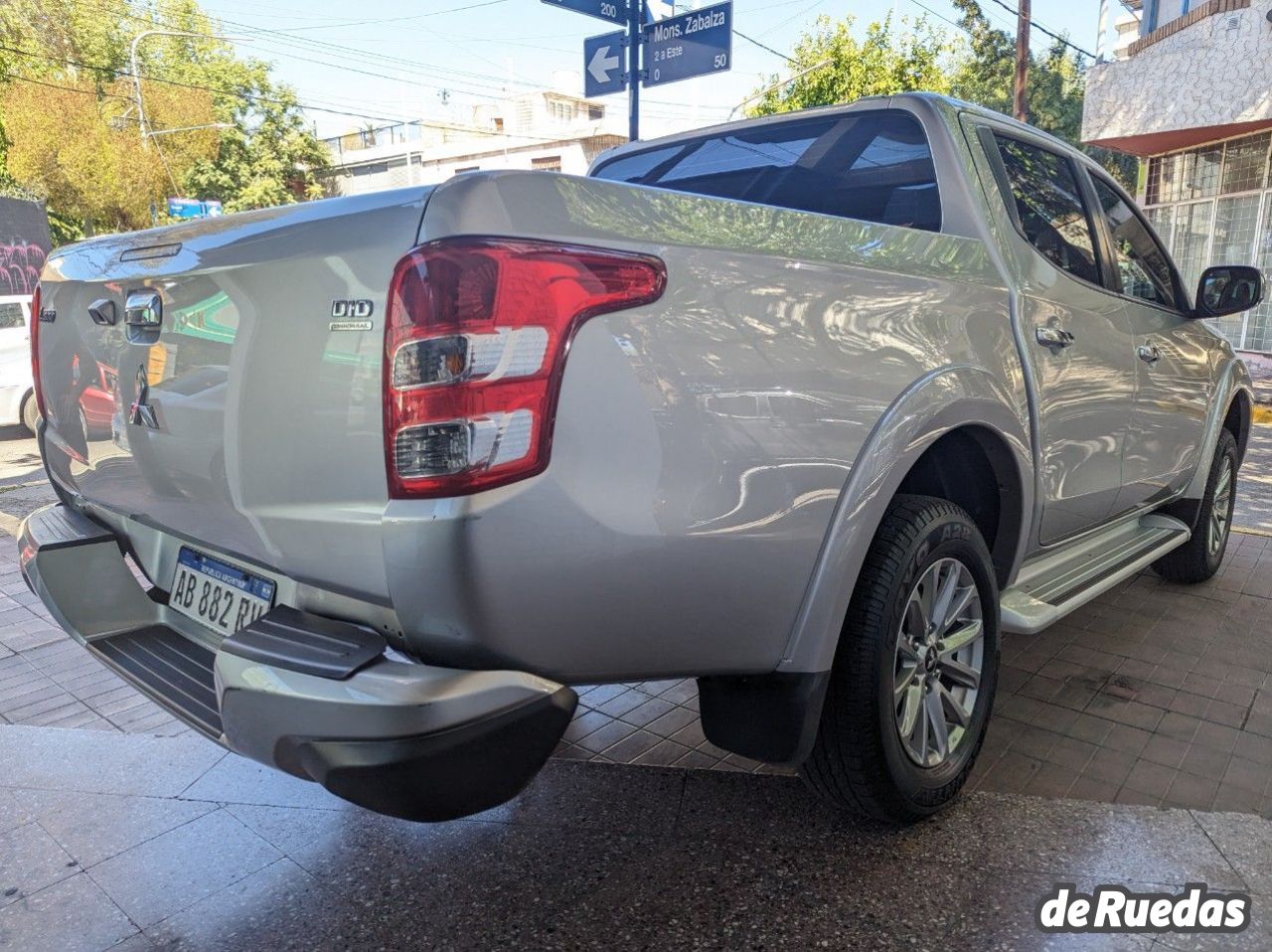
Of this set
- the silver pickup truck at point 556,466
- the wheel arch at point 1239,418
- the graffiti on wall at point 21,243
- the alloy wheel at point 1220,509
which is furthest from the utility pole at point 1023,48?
the graffiti on wall at point 21,243

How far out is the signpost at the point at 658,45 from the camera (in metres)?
7.90

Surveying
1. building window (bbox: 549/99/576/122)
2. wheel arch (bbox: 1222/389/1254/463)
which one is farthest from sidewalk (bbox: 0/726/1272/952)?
building window (bbox: 549/99/576/122)

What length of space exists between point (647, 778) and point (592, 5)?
22.2 ft

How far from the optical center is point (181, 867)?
2.44 metres

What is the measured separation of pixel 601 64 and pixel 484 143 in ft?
145

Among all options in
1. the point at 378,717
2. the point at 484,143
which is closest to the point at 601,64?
the point at 378,717

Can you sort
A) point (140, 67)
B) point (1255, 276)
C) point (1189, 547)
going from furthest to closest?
point (140, 67)
point (1189, 547)
point (1255, 276)

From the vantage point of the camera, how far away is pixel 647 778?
9.30ft

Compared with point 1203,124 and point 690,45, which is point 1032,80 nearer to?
point 1203,124

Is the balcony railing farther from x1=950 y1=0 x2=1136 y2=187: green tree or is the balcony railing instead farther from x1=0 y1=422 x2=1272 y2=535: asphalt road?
x1=950 y1=0 x2=1136 y2=187: green tree

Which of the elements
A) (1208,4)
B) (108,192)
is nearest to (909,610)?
(1208,4)

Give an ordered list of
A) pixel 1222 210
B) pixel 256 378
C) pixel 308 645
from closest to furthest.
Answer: pixel 308 645
pixel 256 378
pixel 1222 210

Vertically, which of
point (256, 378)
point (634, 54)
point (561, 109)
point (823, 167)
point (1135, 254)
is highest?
point (561, 109)

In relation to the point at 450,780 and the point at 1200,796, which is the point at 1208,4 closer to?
the point at 1200,796
